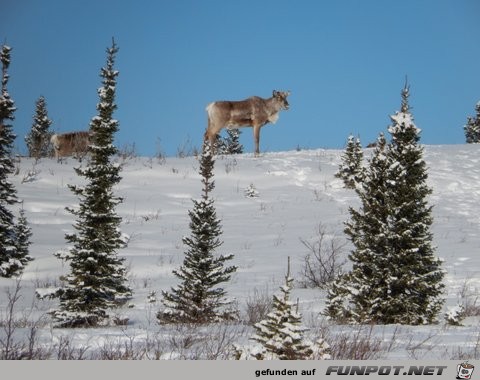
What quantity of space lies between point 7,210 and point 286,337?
33.1 ft

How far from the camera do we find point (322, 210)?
52.6 ft

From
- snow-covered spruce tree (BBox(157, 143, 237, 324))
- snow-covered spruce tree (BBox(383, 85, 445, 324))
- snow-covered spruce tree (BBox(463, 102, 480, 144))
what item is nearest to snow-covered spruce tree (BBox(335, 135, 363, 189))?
snow-covered spruce tree (BBox(383, 85, 445, 324))

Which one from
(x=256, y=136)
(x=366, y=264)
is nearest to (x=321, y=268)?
(x=366, y=264)

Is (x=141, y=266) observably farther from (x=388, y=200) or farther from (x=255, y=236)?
(x=388, y=200)

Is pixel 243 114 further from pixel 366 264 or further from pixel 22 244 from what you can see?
pixel 366 264

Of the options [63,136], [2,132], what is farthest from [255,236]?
[63,136]

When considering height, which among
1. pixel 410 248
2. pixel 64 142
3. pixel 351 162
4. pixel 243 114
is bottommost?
pixel 410 248

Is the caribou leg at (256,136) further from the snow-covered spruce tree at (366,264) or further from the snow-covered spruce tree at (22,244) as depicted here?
the snow-covered spruce tree at (366,264)

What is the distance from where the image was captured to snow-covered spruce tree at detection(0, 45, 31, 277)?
34.1 feet

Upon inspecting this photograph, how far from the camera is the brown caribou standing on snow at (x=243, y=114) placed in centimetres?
2247

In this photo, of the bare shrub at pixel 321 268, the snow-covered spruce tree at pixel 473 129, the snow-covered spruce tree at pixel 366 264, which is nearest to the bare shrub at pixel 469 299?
the snow-covered spruce tree at pixel 366 264

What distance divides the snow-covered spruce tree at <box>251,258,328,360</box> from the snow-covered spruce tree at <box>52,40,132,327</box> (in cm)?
477

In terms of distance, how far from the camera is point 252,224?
48.6ft

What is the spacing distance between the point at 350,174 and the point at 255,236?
21.4ft
